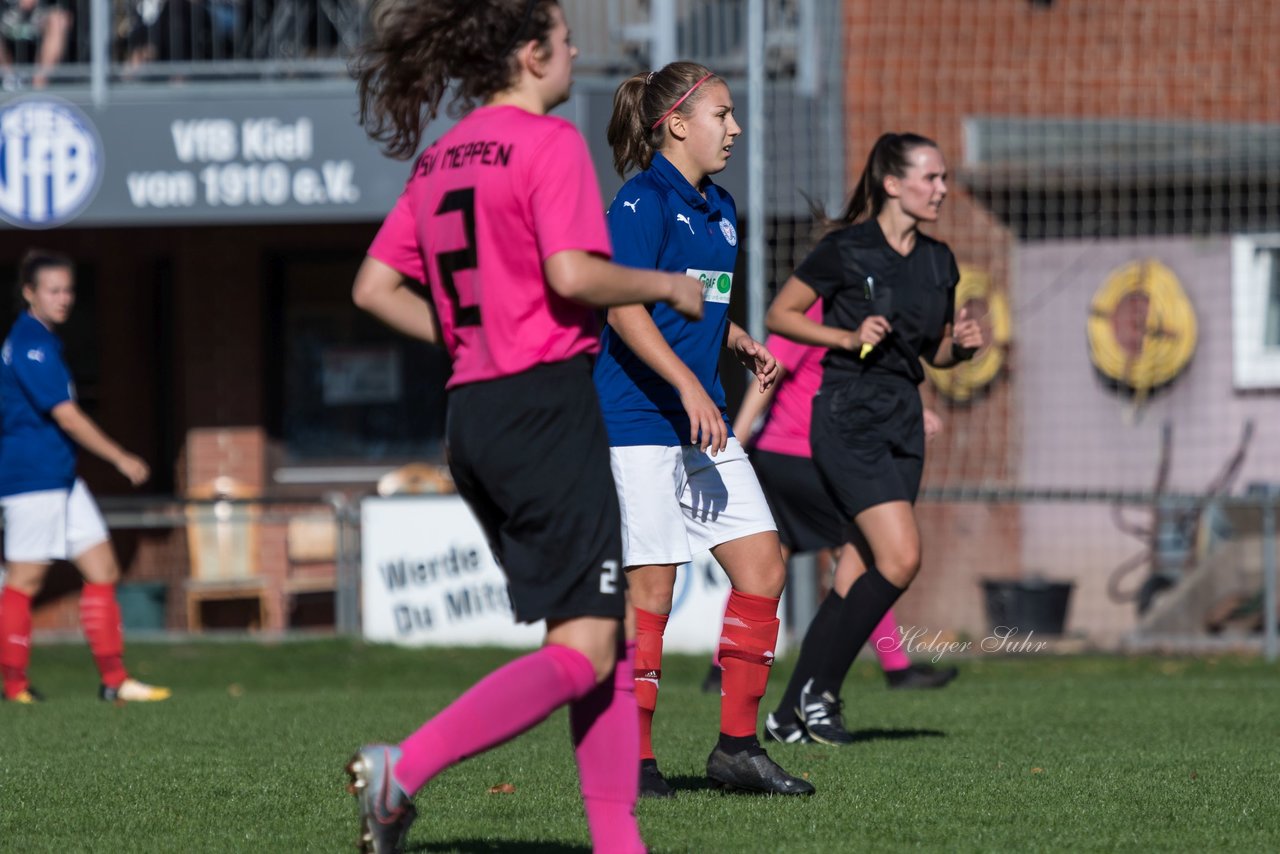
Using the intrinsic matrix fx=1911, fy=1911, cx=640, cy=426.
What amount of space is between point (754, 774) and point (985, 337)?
1000 centimetres

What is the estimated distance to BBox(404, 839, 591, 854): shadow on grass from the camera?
439 centimetres

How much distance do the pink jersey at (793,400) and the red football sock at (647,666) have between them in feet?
8.29

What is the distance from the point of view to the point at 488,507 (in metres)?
3.87

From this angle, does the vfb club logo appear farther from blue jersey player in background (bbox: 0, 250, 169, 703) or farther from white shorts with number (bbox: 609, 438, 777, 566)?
white shorts with number (bbox: 609, 438, 777, 566)

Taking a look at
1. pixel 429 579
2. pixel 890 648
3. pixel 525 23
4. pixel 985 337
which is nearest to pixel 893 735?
pixel 890 648

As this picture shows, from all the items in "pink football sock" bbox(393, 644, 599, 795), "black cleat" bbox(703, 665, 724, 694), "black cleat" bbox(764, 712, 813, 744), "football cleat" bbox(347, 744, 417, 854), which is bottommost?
"black cleat" bbox(703, 665, 724, 694)

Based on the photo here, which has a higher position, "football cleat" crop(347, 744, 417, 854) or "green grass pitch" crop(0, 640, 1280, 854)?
"football cleat" crop(347, 744, 417, 854)

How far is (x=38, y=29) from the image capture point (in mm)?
14336

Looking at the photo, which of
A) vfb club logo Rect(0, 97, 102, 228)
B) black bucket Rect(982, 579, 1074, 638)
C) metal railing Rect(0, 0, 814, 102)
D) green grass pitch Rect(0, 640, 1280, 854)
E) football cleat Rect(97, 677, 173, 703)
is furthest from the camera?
metal railing Rect(0, 0, 814, 102)

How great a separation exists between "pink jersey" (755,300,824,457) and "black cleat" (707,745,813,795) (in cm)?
272

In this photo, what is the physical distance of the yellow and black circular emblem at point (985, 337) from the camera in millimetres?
14766

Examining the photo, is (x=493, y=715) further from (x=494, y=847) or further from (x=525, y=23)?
(x=525, y=23)

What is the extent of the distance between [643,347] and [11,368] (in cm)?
516
